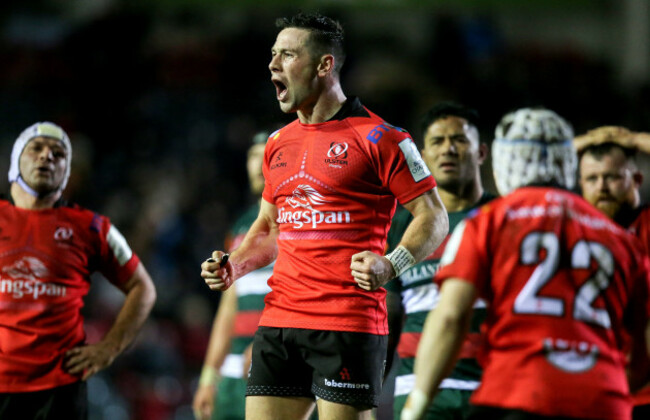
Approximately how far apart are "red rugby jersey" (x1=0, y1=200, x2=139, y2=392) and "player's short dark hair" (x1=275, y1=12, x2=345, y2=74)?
2.11m

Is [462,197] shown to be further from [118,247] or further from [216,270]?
[118,247]

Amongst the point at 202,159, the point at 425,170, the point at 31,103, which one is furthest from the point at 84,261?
the point at 31,103

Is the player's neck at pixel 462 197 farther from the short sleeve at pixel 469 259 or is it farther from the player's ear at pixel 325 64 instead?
the short sleeve at pixel 469 259

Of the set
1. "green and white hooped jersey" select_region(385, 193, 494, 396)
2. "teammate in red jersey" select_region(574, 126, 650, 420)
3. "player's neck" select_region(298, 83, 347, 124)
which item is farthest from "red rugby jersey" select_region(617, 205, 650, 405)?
"player's neck" select_region(298, 83, 347, 124)

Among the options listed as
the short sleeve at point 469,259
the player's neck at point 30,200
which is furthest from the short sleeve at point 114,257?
the short sleeve at point 469,259

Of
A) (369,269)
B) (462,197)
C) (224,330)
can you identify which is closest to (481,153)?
(462,197)

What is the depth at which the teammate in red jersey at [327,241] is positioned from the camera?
4098mm

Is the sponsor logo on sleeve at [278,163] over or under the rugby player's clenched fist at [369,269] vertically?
over

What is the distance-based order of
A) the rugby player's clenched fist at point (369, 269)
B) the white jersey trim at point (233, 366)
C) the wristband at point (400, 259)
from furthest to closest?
the white jersey trim at point (233, 366) → the wristband at point (400, 259) → the rugby player's clenched fist at point (369, 269)

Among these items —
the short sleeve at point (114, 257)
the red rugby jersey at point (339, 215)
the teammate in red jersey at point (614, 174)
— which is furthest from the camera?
the short sleeve at point (114, 257)

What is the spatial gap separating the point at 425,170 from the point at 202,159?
10.2 m

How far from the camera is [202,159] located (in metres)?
14.1

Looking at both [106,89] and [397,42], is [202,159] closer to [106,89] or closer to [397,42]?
[106,89]

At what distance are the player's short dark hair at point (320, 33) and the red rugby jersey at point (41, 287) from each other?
2.11 metres
